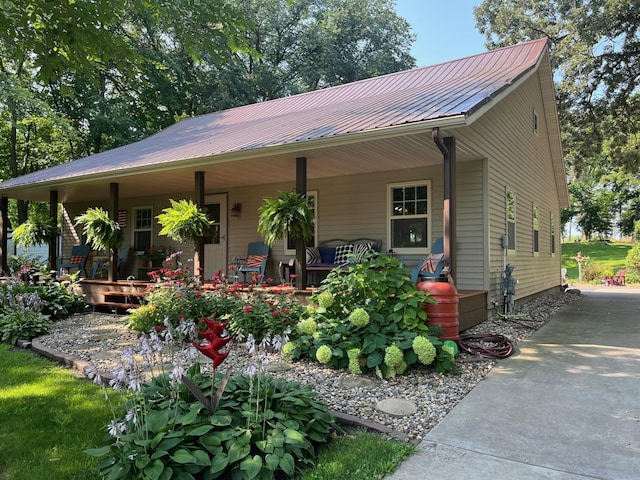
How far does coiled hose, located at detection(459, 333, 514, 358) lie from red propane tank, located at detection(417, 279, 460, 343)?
1.06 ft

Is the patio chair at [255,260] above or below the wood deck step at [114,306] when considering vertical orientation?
above

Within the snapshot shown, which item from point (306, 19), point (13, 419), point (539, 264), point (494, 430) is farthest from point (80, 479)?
point (306, 19)

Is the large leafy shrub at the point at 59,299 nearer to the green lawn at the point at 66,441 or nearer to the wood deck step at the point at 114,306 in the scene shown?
the wood deck step at the point at 114,306

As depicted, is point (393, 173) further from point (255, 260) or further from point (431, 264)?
point (255, 260)

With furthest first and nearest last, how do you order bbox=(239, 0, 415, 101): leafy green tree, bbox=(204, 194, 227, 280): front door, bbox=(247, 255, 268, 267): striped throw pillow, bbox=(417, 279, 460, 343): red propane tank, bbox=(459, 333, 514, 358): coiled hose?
bbox=(239, 0, 415, 101): leafy green tree
bbox=(204, 194, 227, 280): front door
bbox=(247, 255, 268, 267): striped throw pillow
bbox=(459, 333, 514, 358): coiled hose
bbox=(417, 279, 460, 343): red propane tank

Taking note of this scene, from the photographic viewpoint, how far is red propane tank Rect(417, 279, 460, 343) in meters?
4.48

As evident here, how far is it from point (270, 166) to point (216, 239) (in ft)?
10.6

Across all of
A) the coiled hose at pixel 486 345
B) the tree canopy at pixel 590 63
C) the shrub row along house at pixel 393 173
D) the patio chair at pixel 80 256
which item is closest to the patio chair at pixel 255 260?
the shrub row along house at pixel 393 173

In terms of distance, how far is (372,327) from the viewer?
13.9 feet

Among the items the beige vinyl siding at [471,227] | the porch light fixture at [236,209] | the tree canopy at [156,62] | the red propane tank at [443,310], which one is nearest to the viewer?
the tree canopy at [156,62]

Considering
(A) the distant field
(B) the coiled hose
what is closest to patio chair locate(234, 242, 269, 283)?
(B) the coiled hose

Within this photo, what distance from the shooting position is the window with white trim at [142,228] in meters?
11.4

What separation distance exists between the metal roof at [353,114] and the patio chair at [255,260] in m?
2.35

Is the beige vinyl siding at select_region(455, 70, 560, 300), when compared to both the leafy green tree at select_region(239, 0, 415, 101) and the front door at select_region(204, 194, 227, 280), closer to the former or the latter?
the front door at select_region(204, 194, 227, 280)
